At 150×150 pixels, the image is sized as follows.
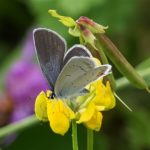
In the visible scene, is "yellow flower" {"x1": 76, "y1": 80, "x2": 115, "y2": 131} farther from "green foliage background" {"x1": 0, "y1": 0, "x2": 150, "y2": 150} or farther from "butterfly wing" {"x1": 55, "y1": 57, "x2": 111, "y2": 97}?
"green foliage background" {"x1": 0, "y1": 0, "x2": 150, "y2": 150}

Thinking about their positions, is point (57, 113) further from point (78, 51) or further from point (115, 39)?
point (115, 39)

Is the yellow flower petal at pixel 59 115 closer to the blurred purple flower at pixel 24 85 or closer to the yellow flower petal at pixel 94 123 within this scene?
the yellow flower petal at pixel 94 123

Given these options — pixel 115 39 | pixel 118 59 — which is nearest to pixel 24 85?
pixel 115 39

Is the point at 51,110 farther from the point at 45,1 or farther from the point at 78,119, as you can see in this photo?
the point at 45,1

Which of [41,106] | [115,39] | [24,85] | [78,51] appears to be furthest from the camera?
[115,39]

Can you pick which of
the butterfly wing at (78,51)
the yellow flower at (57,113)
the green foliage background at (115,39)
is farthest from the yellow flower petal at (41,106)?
the green foliage background at (115,39)

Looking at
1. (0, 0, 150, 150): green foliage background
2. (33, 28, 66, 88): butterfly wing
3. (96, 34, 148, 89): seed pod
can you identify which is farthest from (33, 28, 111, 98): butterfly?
(0, 0, 150, 150): green foliage background
